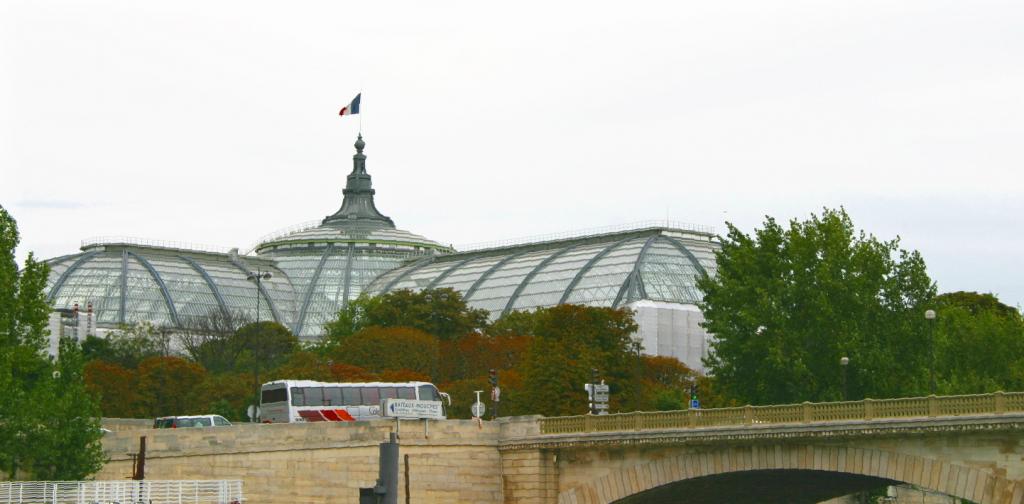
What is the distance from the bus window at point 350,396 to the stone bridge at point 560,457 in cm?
1149

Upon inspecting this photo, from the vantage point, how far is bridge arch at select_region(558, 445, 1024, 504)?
60500mm

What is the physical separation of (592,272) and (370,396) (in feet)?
309

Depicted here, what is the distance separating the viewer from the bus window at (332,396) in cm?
8625

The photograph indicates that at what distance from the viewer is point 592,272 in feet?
591

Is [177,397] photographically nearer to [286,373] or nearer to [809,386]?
[286,373]

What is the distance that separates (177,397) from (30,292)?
5461cm

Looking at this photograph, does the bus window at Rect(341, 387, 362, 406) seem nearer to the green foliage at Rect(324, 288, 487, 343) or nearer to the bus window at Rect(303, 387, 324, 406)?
the bus window at Rect(303, 387, 324, 406)

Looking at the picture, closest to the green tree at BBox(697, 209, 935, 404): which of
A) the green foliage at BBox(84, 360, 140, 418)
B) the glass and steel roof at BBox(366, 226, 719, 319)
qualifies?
the green foliage at BBox(84, 360, 140, 418)

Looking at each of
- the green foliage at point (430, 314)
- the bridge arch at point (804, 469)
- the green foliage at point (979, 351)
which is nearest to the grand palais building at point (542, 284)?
the green foliage at point (430, 314)

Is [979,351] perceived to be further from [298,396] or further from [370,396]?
[298,396]

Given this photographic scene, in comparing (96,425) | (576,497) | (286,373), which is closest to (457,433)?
(576,497)

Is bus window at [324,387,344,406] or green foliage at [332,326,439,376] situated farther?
green foliage at [332,326,439,376]

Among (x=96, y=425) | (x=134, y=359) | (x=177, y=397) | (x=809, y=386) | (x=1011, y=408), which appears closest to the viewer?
(x=1011, y=408)

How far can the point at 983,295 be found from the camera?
139 m
